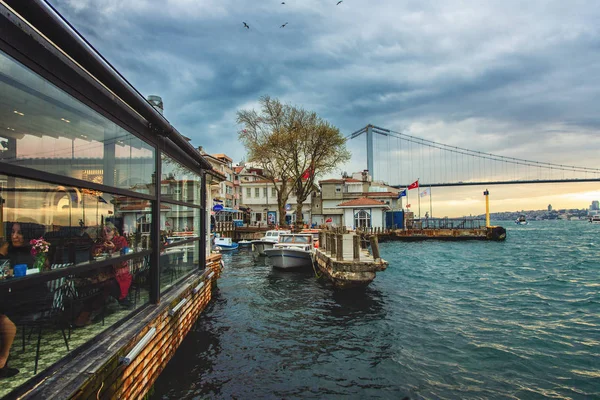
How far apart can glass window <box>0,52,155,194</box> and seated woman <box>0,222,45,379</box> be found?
727 millimetres

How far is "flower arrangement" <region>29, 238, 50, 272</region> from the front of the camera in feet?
11.2

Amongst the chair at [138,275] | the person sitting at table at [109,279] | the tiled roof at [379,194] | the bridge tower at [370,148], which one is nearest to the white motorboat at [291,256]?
the chair at [138,275]

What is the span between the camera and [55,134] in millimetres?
3594

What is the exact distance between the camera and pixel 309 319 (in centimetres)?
1010

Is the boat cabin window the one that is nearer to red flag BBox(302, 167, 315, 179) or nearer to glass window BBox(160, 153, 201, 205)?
glass window BBox(160, 153, 201, 205)

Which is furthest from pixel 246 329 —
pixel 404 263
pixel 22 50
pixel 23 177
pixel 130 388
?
pixel 404 263

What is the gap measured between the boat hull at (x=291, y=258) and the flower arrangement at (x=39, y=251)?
620 inches

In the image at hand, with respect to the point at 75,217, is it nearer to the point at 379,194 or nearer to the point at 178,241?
the point at 178,241

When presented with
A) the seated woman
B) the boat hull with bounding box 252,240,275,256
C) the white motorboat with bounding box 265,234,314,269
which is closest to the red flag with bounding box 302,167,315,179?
the boat hull with bounding box 252,240,275,256

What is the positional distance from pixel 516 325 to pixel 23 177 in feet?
36.9

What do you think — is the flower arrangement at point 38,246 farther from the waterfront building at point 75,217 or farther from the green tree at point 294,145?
the green tree at point 294,145

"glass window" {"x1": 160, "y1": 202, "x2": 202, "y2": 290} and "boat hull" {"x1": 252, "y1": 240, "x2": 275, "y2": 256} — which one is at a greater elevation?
"glass window" {"x1": 160, "y1": 202, "x2": 202, "y2": 290}

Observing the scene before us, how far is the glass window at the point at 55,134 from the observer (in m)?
2.96

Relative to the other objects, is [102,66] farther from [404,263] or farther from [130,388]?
[404,263]
